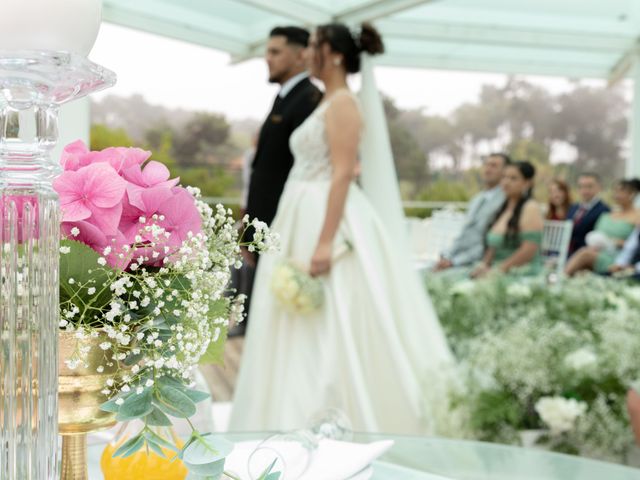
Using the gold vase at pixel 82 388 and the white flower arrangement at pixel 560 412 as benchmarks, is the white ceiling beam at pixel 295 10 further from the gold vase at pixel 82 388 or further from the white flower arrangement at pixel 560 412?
the gold vase at pixel 82 388

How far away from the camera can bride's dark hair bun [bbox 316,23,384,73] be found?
2648 mm

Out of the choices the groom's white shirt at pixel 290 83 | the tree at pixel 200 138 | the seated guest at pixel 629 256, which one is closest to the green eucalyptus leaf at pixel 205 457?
the groom's white shirt at pixel 290 83

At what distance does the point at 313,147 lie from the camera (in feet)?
8.59

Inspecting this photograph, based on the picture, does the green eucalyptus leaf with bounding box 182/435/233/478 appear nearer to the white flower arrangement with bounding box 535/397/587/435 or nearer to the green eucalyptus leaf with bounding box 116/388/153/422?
the green eucalyptus leaf with bounding box 116/388/153/422

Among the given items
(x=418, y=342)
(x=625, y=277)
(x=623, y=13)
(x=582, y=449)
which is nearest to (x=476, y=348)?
(x=418, y=342)

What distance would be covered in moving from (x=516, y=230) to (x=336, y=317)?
6.49ft

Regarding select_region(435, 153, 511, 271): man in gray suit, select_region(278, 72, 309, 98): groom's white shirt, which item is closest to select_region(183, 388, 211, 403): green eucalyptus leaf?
select_region(278, 72, 309, 98): groom's white shirt

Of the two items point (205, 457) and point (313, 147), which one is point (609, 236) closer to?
point (313, 147)

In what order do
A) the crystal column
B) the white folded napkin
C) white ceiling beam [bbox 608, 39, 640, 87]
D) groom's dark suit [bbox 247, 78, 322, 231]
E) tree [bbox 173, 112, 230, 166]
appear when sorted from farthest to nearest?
tree [bbox 173, 112, 230, 166] < white ceiling beam [bbox 608, 39, 640, 87] < groom's dark suit [bbox 247, 78, 322, 231] < the white folded napkin < the crystal column

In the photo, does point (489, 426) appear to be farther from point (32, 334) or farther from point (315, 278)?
point (32, 334)

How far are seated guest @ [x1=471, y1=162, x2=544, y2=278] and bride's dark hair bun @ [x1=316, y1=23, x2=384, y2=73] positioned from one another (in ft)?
5.42

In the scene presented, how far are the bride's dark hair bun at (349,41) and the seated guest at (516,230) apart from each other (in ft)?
5.42

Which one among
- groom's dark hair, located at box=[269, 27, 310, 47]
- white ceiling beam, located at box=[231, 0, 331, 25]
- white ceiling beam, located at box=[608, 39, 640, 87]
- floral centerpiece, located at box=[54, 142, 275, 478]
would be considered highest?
white ceiling beam, located at box=[608, 39, 640, 87]

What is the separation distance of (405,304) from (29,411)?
7.38ft
